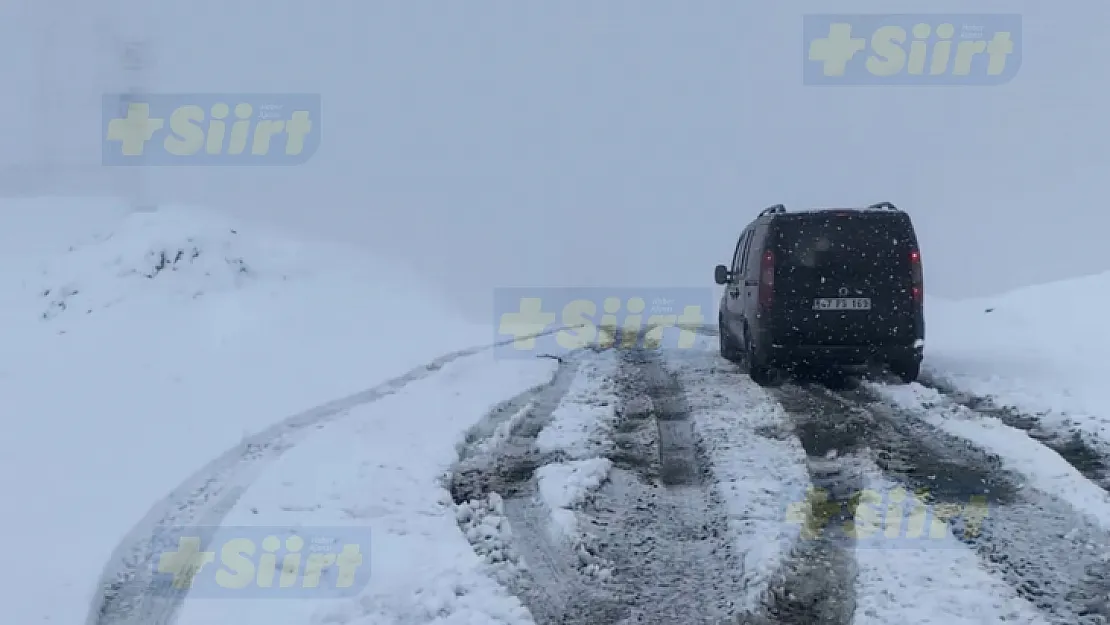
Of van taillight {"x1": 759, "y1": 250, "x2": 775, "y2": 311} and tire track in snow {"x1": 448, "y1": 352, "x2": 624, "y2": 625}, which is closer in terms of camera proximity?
tire track in snow {"x1": 448, "y1": 352, "x2": 624, "y2": 625}

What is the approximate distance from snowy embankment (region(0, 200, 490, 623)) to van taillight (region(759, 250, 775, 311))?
3.57 metres

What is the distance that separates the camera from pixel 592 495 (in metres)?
4.84

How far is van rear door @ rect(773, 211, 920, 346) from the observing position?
8734 mm

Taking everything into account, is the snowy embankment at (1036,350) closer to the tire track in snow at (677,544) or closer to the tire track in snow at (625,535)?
the tire track in snow at (677,544)

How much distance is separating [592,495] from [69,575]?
2639 millimetres

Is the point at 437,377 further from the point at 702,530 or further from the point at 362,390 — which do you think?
the point at 702,530

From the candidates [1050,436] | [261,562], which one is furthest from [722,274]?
[261,562]

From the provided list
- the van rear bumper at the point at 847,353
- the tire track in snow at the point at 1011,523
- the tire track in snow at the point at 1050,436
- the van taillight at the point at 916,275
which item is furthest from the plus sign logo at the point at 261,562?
the van taillight at the point at 916,275

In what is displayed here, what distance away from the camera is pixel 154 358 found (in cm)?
1116

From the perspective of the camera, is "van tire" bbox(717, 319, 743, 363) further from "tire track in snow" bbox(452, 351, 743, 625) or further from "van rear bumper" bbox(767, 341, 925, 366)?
Result: "tire track in snow" bbox(452, 351, 743, 625)

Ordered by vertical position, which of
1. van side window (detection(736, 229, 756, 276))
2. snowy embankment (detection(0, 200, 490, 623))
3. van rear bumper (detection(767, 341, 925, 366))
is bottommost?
snowy embankment (detection(0, 200, 490, 623))

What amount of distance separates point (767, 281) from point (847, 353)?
1124mm

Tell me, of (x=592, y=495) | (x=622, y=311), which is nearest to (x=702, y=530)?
(x=592, y=495)

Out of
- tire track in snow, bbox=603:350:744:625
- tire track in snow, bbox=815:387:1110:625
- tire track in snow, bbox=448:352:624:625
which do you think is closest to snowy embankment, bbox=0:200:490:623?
tire track in snow, bbox=448:352:624:625
